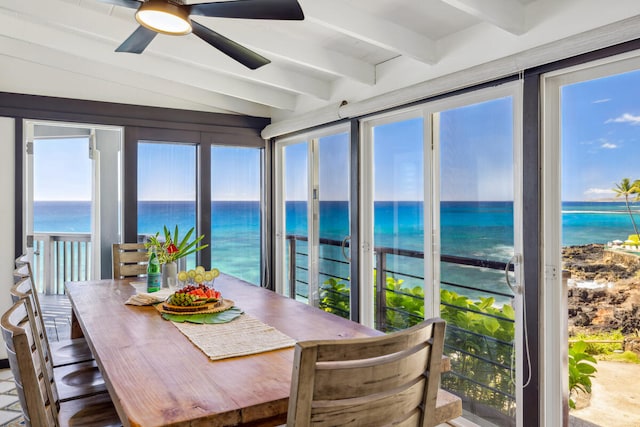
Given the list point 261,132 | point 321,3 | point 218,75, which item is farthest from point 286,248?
point 321,3

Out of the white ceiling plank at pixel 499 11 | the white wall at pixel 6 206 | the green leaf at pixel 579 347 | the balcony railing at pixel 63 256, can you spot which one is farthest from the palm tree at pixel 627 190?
the balcony railing at pixel 63 256

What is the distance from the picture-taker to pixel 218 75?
4055 mm

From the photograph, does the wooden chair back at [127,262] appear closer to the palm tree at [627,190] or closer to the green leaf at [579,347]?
the green leaf at [579,347]

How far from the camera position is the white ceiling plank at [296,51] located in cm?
293

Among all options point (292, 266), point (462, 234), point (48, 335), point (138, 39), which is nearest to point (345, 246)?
point (292, 266)

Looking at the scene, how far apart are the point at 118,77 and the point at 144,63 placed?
485 millimetres

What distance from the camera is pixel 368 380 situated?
106 cm

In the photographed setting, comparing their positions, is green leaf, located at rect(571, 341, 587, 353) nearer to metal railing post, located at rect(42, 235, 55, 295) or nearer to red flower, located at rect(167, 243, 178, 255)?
red flower, located at rect(167, 243, 178, 255)

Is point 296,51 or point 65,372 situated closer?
point 65,372

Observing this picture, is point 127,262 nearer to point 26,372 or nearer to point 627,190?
point 26,372

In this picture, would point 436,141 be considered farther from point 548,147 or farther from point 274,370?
point 274,370

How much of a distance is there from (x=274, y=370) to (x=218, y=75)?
3164 mm

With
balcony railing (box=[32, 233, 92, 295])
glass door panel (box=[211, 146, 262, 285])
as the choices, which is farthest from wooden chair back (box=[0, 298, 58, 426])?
balcony railing (box=[32, 233, 92, 295])

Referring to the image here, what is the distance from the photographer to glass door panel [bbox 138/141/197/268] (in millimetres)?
4367
